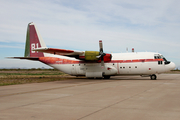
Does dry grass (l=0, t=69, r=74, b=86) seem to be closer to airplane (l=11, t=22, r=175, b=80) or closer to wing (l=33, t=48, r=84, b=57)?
airplane (l=11, t=22, r=175, b=80)

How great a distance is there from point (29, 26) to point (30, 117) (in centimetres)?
2833

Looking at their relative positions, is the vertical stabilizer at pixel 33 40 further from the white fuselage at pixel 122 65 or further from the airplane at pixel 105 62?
the white fuselage at pixel 122 65

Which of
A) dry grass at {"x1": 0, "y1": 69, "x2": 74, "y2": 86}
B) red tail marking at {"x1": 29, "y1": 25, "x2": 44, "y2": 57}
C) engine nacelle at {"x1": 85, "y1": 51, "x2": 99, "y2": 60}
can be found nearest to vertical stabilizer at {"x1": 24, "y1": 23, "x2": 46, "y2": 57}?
red tail marking at {"x1": 29, "y1": 25, "x2": 44, "y2": 57}

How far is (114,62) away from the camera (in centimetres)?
2759

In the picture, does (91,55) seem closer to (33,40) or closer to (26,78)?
(26,78)

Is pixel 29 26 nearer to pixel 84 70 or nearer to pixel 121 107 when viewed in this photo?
pixel 84 70

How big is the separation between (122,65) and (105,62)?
266cm

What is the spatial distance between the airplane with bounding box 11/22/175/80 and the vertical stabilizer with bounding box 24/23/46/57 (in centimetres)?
141

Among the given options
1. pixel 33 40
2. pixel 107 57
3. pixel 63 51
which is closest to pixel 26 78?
pixel 33 40

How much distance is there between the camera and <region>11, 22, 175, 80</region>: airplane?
25.8 m

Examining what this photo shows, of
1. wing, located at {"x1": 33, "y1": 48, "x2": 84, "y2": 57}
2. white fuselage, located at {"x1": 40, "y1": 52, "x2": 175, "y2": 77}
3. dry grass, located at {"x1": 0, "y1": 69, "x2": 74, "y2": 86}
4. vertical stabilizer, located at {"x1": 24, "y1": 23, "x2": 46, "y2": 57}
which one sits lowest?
dry grass, located at {"x1": 0, "y1": 69, "x2": 74, "y2": 86}

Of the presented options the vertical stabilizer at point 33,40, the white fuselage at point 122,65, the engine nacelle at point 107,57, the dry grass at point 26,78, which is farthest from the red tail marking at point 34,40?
the engine nacelle at point 107,57

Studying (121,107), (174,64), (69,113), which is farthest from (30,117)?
(174,64)

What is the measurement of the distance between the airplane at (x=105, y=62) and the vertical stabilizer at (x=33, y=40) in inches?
55.6
